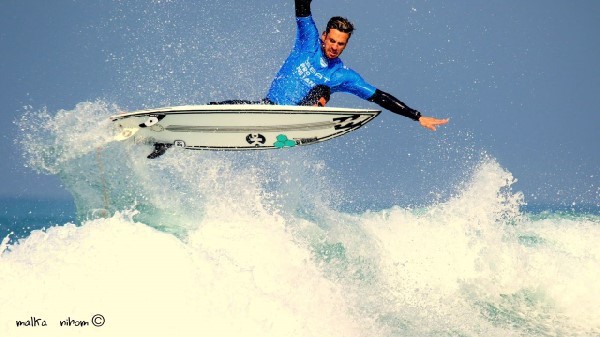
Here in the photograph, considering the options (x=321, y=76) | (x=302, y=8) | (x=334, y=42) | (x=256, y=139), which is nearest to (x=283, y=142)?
(x=256, y=139)

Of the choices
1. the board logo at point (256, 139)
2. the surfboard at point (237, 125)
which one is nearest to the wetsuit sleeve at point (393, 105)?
the surfboard at point (237, 125)

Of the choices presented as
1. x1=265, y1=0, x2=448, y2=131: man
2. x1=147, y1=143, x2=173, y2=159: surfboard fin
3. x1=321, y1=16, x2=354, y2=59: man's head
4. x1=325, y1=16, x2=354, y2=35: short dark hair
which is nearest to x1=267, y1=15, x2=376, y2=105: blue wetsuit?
x1=265, y1=0, x2=448, y2=131: man

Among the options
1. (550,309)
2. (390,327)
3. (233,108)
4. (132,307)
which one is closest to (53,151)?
(233,108)

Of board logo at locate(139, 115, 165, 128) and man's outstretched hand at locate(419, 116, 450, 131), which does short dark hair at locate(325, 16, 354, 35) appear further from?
board logo at locate(139, 115, 165, 128)

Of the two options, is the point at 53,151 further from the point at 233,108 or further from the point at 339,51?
the point at 339,51

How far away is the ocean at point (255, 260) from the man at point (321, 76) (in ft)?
5.44

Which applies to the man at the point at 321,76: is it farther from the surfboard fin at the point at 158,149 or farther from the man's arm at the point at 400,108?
the surfboard fin at the point at 158,149

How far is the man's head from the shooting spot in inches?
248

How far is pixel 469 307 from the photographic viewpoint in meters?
6.69

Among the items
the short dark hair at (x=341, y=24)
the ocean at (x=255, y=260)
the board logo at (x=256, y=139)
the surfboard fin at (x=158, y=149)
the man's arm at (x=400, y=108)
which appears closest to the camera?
the ocean at (x=255, y=260)

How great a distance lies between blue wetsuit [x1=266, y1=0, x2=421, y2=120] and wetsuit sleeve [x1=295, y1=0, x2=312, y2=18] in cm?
18

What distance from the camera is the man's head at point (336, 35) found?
630 cm

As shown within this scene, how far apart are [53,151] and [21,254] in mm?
3009

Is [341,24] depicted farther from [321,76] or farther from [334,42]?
[321,76]
